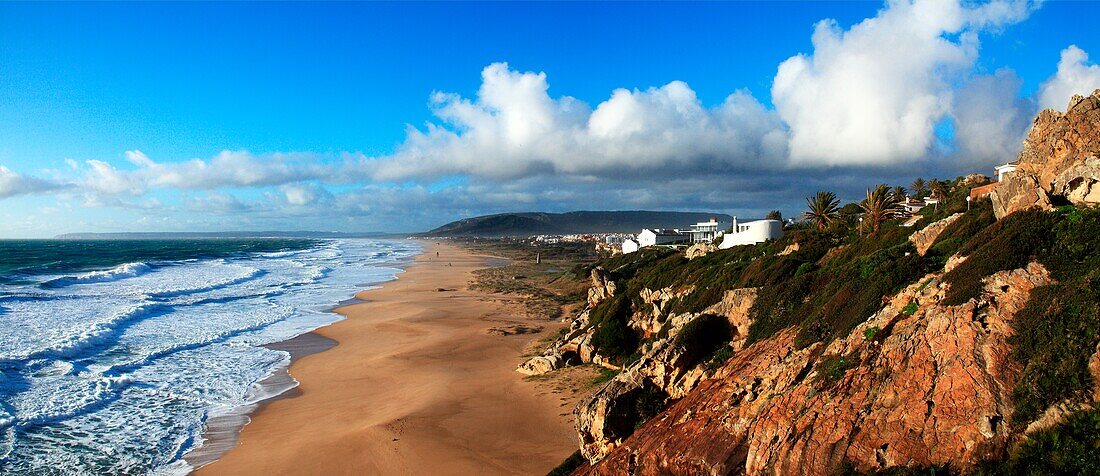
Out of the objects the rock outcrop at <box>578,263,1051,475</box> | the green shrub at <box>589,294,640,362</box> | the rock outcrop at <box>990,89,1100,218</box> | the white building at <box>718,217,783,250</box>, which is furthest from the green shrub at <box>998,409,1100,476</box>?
the white building at <box>718,217,783,250</box>

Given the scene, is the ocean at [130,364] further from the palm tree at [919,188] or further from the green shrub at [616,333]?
the palm tree at [919,188]

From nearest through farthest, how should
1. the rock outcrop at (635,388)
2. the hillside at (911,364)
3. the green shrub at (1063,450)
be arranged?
1. the green shrub at (1063,450)
2. the hillside at (911,364)
3. the rock outcrop at (635,388)

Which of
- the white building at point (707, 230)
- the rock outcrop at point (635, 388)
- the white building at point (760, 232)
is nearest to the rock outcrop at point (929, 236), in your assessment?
the rock outcrop at point (635, 388)

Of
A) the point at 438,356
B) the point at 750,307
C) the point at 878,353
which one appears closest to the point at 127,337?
the point at 438,356

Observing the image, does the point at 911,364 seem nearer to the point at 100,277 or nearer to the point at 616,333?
the point at 616,333

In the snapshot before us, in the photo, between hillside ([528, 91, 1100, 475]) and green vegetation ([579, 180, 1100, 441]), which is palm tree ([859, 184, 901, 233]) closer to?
green vegetation ([579, 180, 1100, 441])

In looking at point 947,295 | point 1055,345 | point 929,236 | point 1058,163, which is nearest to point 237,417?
point 947,295
